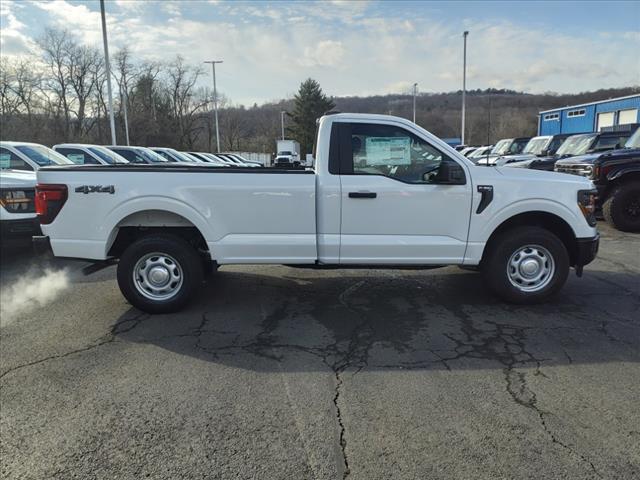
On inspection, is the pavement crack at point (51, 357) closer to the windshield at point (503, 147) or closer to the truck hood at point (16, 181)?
the truck hood at point (16, 181)

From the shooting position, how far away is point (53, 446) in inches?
113

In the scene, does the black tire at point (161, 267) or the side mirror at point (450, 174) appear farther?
the black tire at point (161, 267)

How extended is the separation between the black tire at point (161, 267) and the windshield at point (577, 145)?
45.1ft

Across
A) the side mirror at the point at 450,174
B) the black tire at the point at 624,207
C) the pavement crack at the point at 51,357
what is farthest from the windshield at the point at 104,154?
the black tire at the point at 624,207

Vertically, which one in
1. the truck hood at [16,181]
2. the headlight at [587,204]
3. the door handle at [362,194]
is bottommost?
the headlight at [587,204]

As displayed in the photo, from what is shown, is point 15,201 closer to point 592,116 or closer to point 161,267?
point 161,267

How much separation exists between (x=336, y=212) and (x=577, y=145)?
1362 centimetres

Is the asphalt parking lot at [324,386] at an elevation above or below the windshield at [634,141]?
below

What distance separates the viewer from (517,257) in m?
5.22

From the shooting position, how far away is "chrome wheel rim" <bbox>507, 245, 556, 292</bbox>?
5203 mm

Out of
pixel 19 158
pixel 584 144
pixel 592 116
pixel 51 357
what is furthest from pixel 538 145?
pixel 592 116

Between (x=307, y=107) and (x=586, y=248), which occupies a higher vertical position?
(x=307, y=107)

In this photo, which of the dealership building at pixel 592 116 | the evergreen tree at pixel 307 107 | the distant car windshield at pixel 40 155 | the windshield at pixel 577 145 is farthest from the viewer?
the evergreen tree at pixel 307 107

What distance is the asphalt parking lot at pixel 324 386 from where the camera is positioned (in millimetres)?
2711
